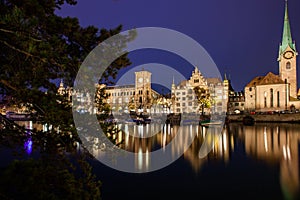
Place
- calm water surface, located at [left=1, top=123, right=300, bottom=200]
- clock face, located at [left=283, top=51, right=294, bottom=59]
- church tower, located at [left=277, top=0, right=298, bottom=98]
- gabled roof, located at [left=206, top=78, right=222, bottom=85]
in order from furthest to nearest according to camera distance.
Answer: gabled roof, located at [left=206, top=78, right=222, bottom=85]
clock face, located at [left=283, top=51, right=294, bottom=59]
church tower, located at [left=277, top=0, right=298, bottom=98]
calm water surface, located at [left=1, top=123, right=300, bottom=200]

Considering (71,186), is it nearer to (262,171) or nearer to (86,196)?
(86,196)

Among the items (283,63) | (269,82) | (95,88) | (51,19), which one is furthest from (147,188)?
(283,63)

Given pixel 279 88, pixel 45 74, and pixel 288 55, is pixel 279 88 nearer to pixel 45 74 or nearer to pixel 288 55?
pixel 288 55

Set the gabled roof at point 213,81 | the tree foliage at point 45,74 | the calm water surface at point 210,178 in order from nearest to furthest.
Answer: the tree foliage at point 45,74 < the calm water surface at point 210,178 < the gabled roof at point 213,81

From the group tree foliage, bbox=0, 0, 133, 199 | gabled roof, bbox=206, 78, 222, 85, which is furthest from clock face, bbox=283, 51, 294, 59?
tree foliage, bbox=0, 0, 133, 199

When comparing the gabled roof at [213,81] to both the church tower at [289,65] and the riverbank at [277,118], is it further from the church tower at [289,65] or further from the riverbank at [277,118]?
the riverbank at [277,118]

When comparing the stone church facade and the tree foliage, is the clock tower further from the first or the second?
the tree foliage

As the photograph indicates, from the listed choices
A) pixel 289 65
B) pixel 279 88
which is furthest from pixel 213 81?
pixel 279 88

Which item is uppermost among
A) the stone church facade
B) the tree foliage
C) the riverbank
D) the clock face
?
the clock face

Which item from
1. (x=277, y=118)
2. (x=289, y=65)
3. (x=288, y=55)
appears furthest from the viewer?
(x=288, y=55)

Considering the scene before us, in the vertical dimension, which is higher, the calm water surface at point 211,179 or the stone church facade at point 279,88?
the stone church facade at point 279,88

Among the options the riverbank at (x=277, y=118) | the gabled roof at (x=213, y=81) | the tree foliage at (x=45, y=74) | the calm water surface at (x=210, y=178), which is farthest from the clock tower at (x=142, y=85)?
the tree foliage at (x=45, y=74)

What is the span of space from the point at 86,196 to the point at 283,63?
76843 mm

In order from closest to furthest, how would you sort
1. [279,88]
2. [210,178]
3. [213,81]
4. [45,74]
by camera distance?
[45,74], [210,178], [279,88], [213,81]
